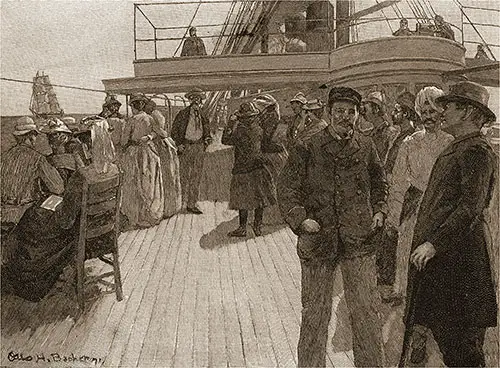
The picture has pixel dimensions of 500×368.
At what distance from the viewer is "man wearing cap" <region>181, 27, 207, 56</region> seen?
2.87m

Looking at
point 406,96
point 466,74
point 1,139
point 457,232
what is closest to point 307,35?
point 406,96

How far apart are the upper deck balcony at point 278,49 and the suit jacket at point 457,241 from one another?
1.58 ft

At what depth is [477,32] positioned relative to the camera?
2.75 metres

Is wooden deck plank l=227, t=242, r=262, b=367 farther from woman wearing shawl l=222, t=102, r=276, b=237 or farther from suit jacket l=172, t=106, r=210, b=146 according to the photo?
suit jacket l=172, t=106, r=210, b=146

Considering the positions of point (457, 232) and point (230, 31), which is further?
point (230, 31)

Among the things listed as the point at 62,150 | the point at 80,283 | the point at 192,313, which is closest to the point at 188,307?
the point at 192,313

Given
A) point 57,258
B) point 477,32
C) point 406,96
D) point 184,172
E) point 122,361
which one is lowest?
point 122,361

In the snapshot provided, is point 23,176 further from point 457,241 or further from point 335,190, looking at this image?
point 457,241

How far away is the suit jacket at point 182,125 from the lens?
2898mm

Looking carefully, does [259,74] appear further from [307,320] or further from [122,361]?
[122,361]

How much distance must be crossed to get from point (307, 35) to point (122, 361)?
5.61ft

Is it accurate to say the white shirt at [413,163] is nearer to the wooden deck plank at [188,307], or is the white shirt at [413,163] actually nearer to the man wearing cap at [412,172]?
the man wearing cap at [412,172]

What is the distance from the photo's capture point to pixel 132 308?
2.72 metres

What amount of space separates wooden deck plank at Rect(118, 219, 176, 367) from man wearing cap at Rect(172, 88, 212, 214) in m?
0.26
